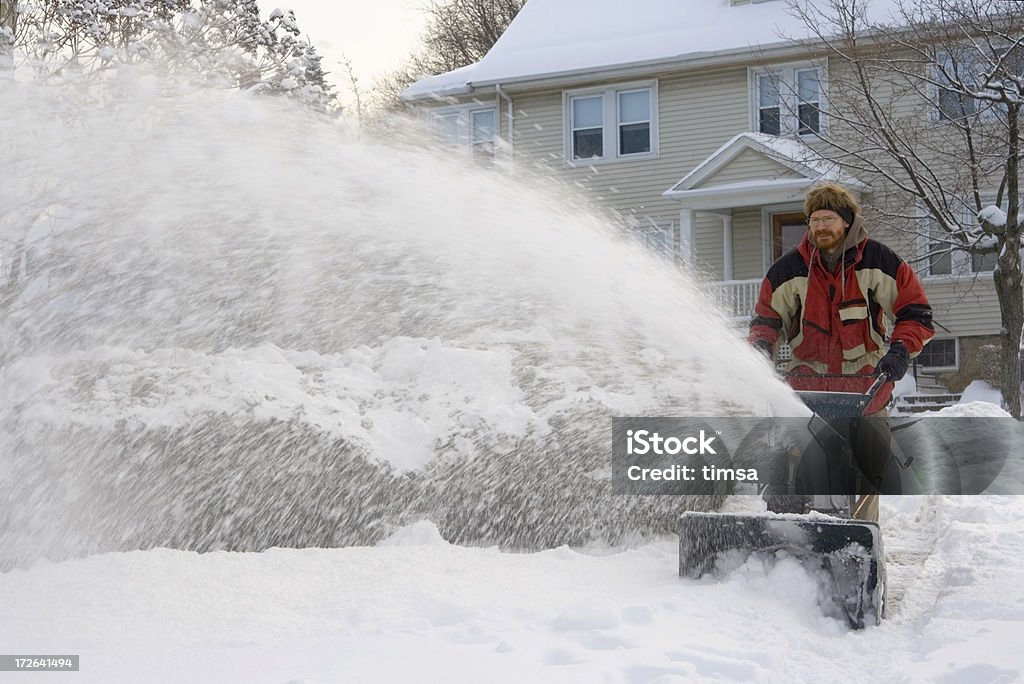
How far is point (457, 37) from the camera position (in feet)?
146

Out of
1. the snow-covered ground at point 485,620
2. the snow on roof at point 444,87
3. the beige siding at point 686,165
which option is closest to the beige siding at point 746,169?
the beige siding at point 686,165

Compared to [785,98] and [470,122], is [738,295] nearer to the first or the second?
[785,98]

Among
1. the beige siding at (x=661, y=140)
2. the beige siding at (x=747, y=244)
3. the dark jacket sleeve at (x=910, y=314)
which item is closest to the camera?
the dark jacket sleeve at (x=910, y=314)

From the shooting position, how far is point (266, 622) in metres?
3.81

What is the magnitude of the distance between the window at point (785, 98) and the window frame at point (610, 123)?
2.03 m

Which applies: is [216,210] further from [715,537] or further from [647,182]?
[647,182]

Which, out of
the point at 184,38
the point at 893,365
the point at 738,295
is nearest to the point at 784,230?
the point at 738,295

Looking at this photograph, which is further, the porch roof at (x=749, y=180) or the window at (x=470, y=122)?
the window at (x=470, y=122)

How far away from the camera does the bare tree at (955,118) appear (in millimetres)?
14914

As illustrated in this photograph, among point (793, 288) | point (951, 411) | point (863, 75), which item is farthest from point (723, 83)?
point (793, 288)

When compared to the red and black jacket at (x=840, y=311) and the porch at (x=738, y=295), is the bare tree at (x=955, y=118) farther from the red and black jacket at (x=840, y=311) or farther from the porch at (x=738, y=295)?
the red and black jacket at (x=840, y=311)

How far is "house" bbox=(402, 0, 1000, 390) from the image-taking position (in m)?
20.1

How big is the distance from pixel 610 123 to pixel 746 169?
10.9 feet

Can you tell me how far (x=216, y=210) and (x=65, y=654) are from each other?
4121 mm
